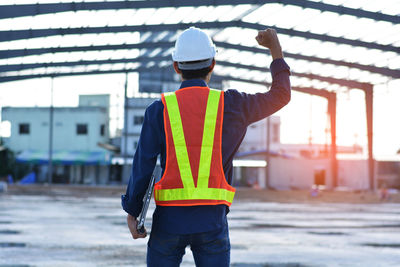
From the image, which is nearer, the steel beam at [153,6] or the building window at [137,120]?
the steel beam at [153,6]

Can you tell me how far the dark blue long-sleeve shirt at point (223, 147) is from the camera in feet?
9.66

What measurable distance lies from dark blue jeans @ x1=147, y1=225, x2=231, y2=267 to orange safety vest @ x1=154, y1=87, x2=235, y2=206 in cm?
14

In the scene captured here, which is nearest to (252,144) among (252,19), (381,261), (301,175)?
(301,175)

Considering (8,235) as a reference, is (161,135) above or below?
above

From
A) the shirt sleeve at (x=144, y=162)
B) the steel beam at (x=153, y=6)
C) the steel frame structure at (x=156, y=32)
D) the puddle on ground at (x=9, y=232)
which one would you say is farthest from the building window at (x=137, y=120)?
the shirt sleeve at (x=144, y=162)

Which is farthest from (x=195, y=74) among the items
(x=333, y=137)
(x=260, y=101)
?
(x=333, y=137)

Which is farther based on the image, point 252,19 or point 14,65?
point 14,65

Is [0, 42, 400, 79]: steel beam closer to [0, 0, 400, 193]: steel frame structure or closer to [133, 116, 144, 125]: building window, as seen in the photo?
[0, 0, 400, 193]: steel frame structure

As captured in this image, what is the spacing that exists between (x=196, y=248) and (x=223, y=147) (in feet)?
1.47

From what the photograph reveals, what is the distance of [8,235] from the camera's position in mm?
12539

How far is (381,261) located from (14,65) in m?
36.4

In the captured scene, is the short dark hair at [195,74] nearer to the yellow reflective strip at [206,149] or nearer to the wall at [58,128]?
the yellow reflective strip at [206,149]

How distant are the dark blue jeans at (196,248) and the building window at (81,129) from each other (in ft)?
207

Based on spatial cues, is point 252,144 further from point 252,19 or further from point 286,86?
point 286,86
